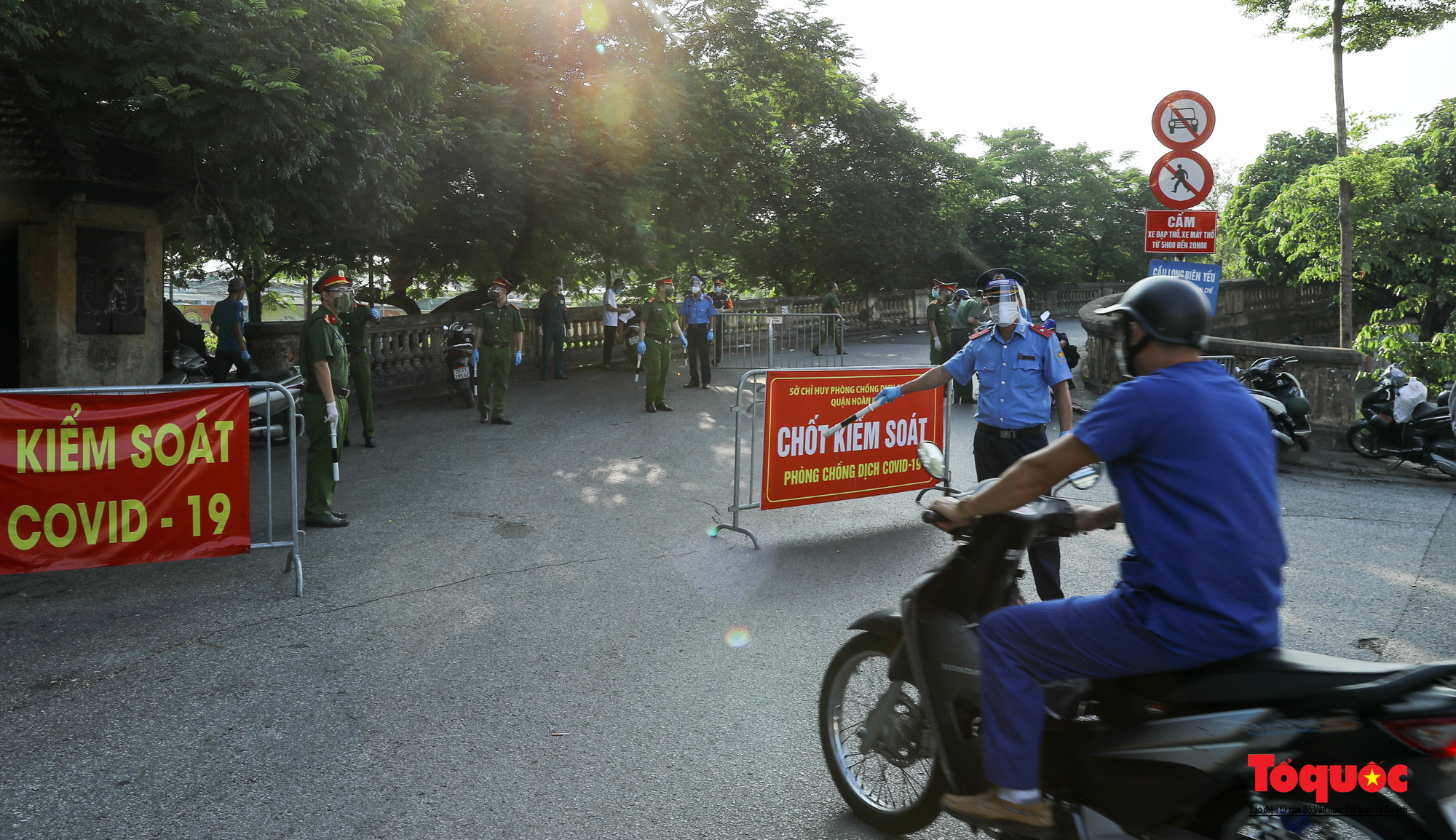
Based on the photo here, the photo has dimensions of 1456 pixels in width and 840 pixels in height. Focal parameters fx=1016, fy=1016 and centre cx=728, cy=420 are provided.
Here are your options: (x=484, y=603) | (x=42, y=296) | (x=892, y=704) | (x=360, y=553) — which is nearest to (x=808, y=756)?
(x=892, y=704)

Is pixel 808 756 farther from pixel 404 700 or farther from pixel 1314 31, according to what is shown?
→ pixel 1314 31

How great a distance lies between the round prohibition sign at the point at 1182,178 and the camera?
8938 mm

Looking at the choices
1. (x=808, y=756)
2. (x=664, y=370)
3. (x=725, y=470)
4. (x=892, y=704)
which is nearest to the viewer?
(x=892, y=704)

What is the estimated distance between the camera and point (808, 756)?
405cm

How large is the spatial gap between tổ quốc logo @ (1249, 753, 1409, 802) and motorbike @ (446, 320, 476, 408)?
45.4 feet

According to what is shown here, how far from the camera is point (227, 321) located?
14.1 m

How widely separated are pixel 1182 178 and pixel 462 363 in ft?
33.2

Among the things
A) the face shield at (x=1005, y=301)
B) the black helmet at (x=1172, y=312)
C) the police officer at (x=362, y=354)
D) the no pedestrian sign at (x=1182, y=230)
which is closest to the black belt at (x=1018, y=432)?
the face shield at (x=1005, y=301)

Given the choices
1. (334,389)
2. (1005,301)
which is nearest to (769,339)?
(334,389)

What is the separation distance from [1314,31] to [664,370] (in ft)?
52.2

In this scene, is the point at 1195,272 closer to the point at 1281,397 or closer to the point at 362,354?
the point at 1281,397

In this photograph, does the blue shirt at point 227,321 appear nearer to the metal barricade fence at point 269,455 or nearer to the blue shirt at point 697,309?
the metal barricade fence at point 269,455

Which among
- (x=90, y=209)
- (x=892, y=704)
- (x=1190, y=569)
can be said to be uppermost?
(x=90, y=209)

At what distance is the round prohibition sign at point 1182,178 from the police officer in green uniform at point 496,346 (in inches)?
323
